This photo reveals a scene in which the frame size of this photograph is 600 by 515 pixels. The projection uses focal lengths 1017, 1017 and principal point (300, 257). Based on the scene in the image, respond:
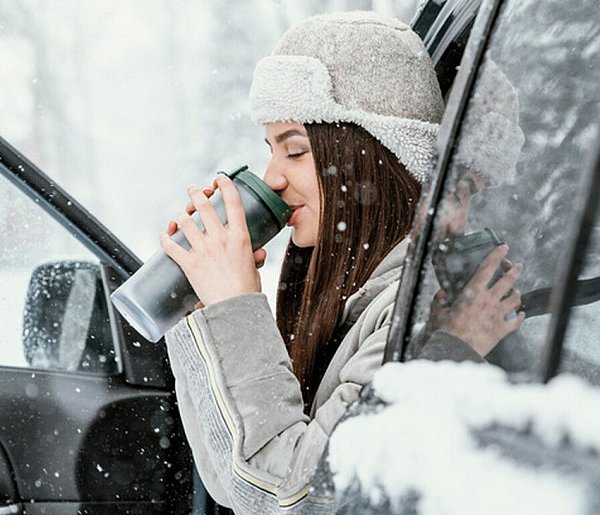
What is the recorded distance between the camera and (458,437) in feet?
3.14

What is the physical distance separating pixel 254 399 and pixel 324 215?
0.47 meters

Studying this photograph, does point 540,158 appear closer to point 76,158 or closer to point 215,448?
point 215,448

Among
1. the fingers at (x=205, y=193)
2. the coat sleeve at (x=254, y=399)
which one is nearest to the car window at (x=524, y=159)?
the coat sleeve at (x=254, y=399)

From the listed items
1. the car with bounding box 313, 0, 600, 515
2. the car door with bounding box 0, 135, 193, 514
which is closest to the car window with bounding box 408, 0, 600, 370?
the car with bounding box 313, 0, 600, 515

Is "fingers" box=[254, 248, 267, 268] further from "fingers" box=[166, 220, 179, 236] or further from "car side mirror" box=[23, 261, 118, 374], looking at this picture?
"car side mirror" box=[23, 261, 118, 374]

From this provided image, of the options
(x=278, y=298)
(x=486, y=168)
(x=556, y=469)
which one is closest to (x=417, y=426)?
(x=556, y=469)

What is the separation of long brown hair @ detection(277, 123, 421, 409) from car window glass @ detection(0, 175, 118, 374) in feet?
2.11

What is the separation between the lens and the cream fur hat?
5.74ft

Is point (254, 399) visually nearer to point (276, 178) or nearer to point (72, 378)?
point (276, 178)

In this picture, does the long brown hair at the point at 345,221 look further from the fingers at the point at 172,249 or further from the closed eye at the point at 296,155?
the fingers at the point at 172,249

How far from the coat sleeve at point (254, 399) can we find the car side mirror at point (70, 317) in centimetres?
79

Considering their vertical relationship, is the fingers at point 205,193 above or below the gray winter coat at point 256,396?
above

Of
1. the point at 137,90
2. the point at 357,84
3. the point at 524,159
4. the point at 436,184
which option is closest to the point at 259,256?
the point at 357,84

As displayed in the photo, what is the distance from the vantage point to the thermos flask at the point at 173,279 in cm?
161
